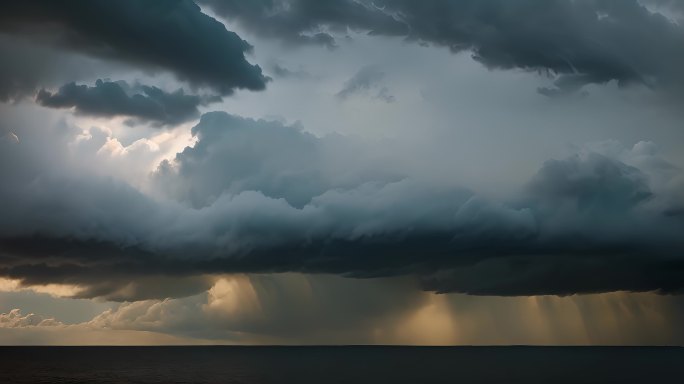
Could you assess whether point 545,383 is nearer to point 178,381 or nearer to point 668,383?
point 668,383

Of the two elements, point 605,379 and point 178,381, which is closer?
point 178,381

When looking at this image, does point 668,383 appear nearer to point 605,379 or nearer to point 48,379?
point 605,379

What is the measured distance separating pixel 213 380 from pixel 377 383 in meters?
47.6

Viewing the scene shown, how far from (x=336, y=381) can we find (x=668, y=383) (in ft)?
319

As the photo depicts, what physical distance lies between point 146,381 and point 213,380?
1867cm

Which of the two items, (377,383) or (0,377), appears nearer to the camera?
(377,383)

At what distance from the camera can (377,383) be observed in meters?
183

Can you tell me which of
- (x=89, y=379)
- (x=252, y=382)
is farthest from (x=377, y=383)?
(x=89, y=379)

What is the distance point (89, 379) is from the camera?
621 ft

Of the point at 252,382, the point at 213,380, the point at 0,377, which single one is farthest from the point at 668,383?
the point at 0,377

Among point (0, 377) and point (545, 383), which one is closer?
point (545, 383)

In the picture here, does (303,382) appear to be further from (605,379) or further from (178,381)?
(605,379)

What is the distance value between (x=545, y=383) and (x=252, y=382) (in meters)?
81.6

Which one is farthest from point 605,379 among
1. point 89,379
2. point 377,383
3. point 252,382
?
point 89,379
